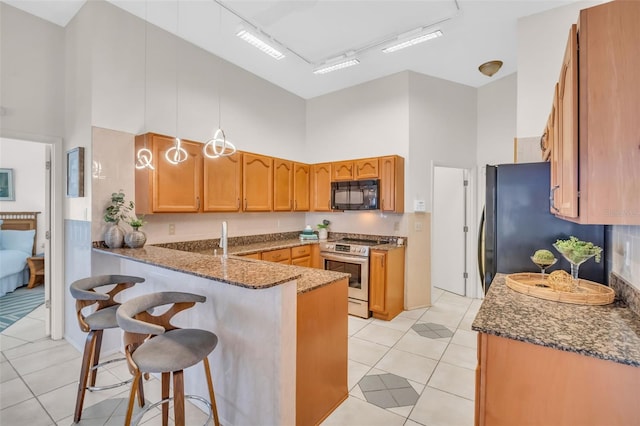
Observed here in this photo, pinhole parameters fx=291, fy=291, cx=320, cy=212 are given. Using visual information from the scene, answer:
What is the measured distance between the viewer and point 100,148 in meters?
2.73

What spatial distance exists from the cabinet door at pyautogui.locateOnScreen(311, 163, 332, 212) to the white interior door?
168 centimetres

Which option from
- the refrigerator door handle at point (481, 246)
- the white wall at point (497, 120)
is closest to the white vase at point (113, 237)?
A: the refrigerator door handle at point (481, 246)

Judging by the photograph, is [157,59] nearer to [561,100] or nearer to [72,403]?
[72,403]

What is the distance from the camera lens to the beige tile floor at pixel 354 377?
78.7 inches

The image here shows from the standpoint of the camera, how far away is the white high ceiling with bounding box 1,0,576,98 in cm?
279

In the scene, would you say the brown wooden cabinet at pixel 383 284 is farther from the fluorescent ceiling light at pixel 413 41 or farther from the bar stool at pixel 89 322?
the bar stool at pixel 89 322

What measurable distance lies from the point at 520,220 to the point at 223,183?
305cm

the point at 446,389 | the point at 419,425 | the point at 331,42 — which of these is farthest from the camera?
the point at 331,42

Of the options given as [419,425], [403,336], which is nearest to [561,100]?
[419,425]

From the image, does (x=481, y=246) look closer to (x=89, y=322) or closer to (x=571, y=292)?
(x=571, y=292)

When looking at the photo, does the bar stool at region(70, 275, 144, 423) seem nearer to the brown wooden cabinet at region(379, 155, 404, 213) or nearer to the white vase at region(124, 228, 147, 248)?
the white vase at region(124, 228, 147, 248)

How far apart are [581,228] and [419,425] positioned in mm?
1703

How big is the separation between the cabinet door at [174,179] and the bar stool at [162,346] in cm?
154

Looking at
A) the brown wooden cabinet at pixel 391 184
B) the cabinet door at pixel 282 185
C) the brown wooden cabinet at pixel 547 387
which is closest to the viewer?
the brown wooden cabinet at pixel 547 387
